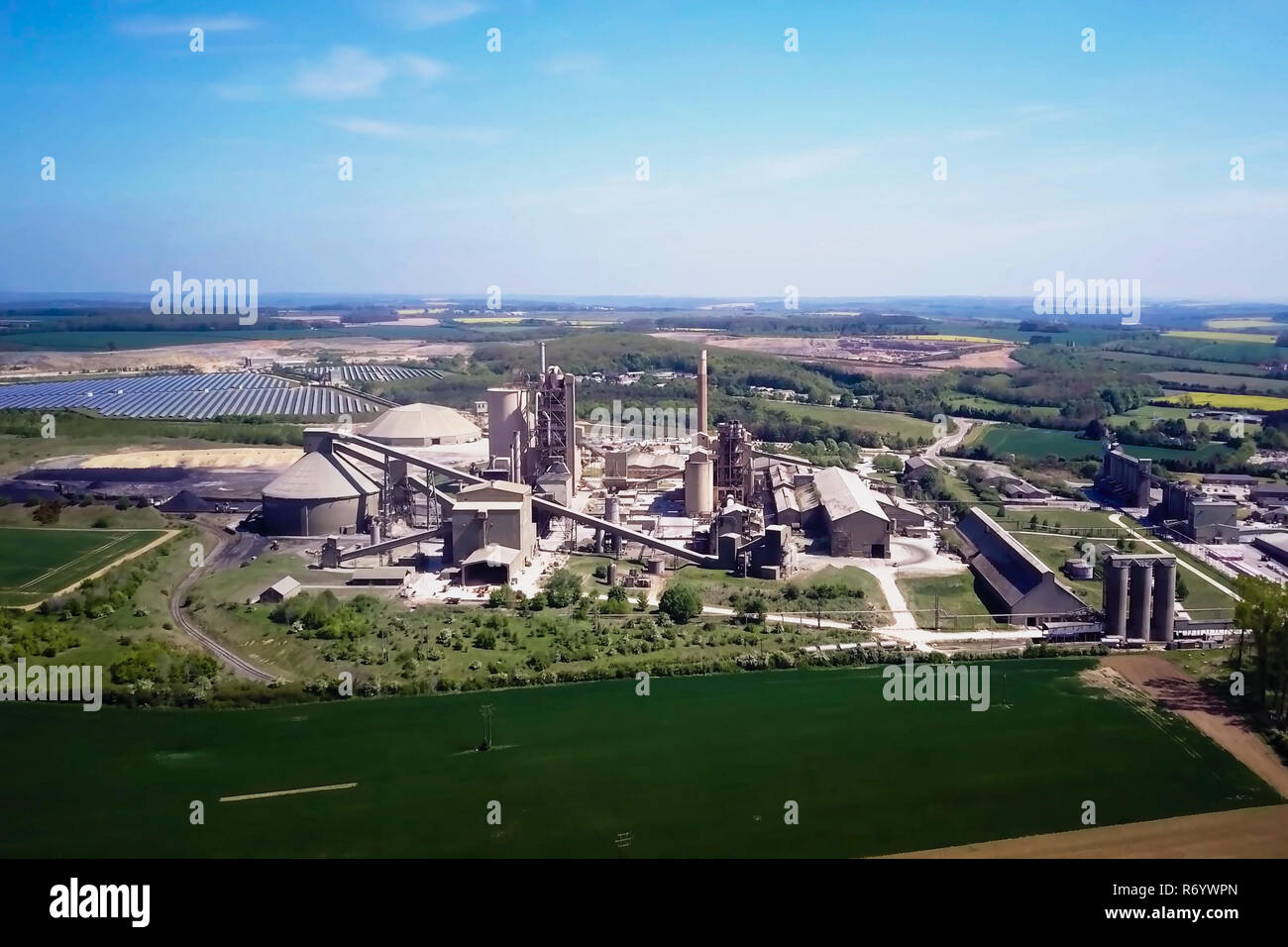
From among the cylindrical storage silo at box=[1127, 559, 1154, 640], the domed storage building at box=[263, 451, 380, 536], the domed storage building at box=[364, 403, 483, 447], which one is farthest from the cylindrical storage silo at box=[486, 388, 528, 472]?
the cylindrical storage silo at box=[1127, 559, 1154, 640]

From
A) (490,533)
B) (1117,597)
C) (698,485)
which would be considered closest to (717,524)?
(698,485)

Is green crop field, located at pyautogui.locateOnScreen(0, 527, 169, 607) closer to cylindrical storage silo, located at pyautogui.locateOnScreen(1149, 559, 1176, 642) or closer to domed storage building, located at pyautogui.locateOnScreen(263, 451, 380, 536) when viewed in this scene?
domed storage building, located at pyautogui.locateOnScreen(263, 451, 380, 536)

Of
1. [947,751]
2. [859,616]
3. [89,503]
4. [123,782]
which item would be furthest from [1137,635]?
[89,503]

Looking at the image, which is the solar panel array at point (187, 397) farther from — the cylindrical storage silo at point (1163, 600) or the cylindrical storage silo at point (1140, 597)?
the cylindrical storage silo at point (1163, 600)

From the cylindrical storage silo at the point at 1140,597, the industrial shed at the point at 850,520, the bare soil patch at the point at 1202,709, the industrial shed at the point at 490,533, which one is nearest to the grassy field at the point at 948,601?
the industrial shed at the point at 850,520

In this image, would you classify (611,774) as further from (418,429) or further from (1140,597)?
(418,429)

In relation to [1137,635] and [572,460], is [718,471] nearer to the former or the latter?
[572,460]
